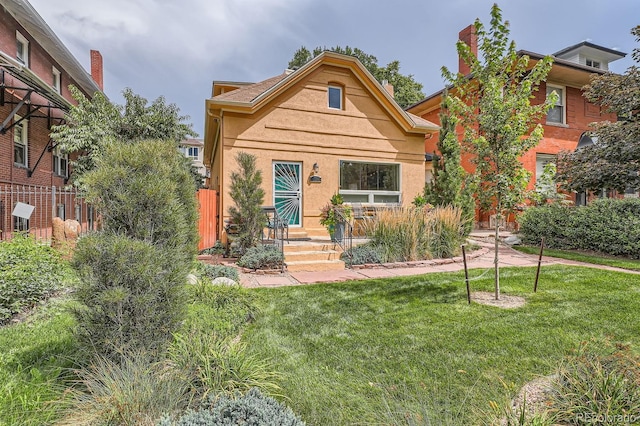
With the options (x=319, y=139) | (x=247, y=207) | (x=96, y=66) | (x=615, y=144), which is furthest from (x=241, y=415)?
(x=96, y=66)

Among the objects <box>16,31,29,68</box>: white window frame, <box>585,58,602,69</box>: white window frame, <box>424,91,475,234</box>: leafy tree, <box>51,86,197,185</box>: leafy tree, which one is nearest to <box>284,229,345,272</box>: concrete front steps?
<box>424,91,475,234</box>: leafy tree

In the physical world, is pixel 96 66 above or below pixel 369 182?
above

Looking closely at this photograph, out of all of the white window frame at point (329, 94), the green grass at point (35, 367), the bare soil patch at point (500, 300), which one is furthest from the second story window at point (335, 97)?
the green grass at point (35, 367)

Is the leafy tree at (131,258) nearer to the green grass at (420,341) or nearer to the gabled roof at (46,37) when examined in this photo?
the green grass at (420,341)

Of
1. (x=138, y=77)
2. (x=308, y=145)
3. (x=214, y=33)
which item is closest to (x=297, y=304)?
(x=308, y=145)

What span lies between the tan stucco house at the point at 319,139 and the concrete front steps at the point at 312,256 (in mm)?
1773

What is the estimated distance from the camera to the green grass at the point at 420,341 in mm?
2410

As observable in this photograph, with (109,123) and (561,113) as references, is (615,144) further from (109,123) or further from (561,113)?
(109,123)

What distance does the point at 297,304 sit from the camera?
4.98 m

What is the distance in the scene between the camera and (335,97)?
11641 millimetres

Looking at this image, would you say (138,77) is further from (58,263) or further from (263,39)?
(58,263)

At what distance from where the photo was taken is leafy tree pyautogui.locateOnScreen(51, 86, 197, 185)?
39.6 feet

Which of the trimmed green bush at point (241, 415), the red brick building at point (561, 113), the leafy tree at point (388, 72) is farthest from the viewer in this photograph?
the leafy tree at point (388, 72)

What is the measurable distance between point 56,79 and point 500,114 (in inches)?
743
